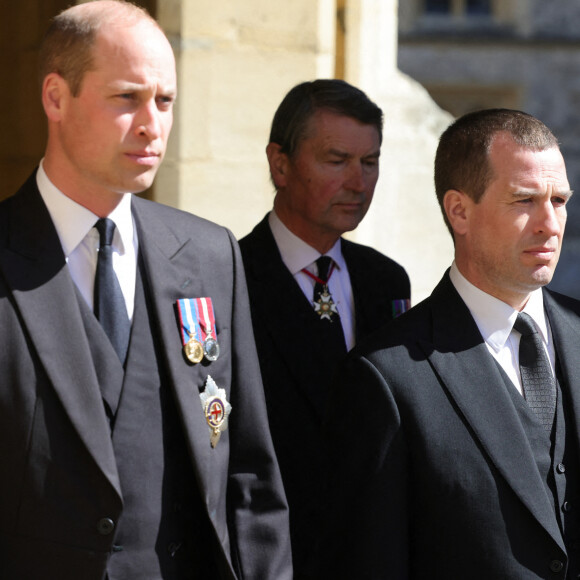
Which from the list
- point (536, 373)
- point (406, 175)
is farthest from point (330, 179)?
point (406, 175)

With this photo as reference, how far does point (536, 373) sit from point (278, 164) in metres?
1.36

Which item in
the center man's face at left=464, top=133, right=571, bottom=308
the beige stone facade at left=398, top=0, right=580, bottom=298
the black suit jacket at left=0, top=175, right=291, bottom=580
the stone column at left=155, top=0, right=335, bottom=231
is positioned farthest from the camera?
the beige stone facade at left=398, top=0, right=580, bottom=298

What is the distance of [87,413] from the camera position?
8.17 ft

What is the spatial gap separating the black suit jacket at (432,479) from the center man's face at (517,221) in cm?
22

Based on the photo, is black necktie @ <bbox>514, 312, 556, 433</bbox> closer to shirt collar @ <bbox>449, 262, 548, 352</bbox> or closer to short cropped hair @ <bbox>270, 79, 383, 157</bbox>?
shirt collar @ <bbox>449, 262, 548, 352</bbox>

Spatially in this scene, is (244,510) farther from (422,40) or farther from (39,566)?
(422,40)

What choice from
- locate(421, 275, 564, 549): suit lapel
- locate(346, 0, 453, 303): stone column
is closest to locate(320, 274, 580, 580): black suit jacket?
locate(421, 275, 564, 549): suit lapel

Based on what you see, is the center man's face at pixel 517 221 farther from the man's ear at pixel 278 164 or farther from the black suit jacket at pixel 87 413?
the man's ear at pixel 278 164

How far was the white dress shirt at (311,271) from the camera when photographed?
3.67 metres

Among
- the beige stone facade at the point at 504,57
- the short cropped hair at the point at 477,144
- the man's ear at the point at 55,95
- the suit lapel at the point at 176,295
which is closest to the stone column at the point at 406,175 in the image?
the short cropped hair at the point at 477,144

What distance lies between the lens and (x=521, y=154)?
285 centimetres

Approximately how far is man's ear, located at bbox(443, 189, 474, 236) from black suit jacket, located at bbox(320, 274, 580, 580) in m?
0.32

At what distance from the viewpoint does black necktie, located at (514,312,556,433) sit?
2826mm

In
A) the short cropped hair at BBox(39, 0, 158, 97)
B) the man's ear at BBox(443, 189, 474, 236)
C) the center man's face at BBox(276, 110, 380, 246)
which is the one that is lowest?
the man's ear at BBox(443, 189, 474, 236)
